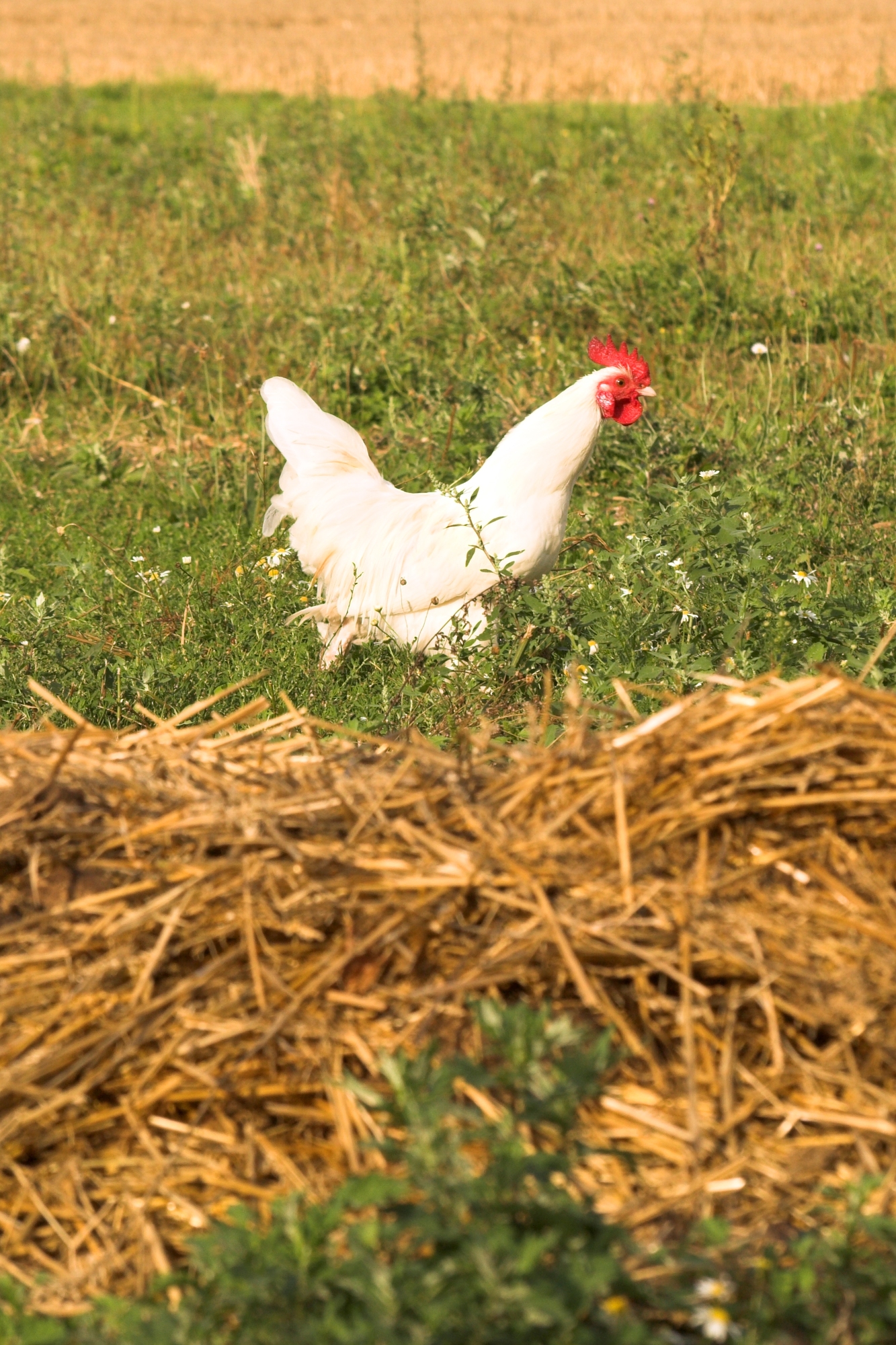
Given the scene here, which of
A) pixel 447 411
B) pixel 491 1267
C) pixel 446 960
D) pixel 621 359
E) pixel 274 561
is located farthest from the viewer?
pixel 447 411

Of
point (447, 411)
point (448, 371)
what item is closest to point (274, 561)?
point (447, 411)

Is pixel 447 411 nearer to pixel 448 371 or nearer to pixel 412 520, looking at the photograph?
pixel 448 371

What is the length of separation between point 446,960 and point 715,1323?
719 millimetres

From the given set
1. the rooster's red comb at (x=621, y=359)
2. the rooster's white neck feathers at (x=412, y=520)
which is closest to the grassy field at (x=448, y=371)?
the rooster's white neck feathers at (x=412, y=520)

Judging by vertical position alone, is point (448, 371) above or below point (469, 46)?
below

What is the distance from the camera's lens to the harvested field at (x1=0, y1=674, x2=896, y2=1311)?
2.05 metres

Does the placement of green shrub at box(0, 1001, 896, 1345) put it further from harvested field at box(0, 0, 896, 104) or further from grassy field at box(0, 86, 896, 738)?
harvested field at box(0, 0, 896, 104)

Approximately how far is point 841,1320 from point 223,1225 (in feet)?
2.74

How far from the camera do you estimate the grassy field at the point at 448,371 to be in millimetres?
4730

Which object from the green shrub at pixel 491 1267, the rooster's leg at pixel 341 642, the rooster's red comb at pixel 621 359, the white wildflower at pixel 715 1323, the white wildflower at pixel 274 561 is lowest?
the rooster's leg at pixel 341 642

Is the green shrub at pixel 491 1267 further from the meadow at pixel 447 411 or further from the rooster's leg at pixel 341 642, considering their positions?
the rooster's leg at pixel 341 642

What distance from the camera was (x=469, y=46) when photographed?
2033cm

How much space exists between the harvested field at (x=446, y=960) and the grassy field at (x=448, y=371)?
80 cm

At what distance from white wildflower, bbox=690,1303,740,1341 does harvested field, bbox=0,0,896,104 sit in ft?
38.8
